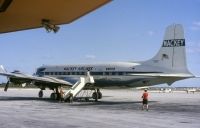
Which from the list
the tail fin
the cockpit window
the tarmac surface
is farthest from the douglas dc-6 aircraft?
the tarmac surface

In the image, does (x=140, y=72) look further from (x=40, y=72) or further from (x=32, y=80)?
(x=40, y=72)

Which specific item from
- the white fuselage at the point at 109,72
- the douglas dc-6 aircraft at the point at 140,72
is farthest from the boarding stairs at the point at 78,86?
the white fuselage at the point at 109,72

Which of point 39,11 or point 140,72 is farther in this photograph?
point 140,72

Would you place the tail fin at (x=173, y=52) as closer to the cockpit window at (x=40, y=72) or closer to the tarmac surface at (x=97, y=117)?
the tarmac surface at (x=97, y=117)

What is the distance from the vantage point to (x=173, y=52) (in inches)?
1340

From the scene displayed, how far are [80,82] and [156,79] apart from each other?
25.8 ft

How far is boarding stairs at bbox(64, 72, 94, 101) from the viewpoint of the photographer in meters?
35.4

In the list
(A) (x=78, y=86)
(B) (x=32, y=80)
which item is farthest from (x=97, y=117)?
(B) (x=32, y=80)

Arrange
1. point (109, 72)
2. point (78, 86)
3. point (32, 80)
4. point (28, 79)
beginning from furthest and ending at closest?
1. point (32, 80)
2. point (28, 79)
3. point (109, 72)
4. point (78, 86)

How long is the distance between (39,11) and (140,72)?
1209 inches

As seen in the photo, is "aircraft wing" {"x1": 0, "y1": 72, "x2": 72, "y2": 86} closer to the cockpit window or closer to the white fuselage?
the white fuselage

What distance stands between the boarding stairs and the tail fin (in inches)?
248

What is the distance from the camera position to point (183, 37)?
1329 inches

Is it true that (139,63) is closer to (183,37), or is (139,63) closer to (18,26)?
(183,37)
